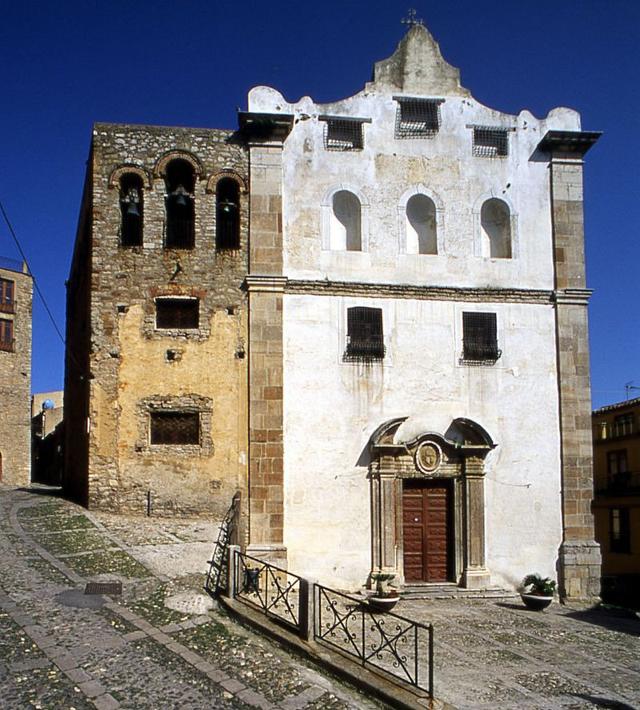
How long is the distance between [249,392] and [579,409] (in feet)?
24.8

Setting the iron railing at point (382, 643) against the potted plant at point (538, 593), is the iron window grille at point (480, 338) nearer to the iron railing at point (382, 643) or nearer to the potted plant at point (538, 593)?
the potted plant at point (538, 593)

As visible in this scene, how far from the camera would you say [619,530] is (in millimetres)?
31641

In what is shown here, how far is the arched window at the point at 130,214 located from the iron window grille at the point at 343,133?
445 cm

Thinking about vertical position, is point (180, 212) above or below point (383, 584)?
above

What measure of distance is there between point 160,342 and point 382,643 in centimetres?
851

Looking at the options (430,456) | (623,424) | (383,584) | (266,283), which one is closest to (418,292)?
(266,283)

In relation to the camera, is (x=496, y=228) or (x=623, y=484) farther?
(x=623, y=484)

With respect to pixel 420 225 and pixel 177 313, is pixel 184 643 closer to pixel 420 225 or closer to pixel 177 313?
pixel 177 313

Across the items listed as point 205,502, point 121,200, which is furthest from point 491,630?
point 121,200

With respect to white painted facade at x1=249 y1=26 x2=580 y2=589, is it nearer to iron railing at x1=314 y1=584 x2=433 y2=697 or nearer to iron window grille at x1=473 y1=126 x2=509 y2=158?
iron window grille at x1=473 y1=126 x2=509 y2=158

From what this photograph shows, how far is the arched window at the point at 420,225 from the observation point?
17625 mm

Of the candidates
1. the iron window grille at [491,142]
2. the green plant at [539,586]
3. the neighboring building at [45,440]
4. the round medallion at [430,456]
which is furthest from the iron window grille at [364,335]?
the neighboring building at [45,440]

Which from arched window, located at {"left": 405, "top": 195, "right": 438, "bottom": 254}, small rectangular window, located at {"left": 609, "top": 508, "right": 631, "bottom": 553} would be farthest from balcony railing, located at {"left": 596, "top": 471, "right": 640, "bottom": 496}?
arched window, located at {"left": 405, "top": 195, "right": 438, "bottom": 254}

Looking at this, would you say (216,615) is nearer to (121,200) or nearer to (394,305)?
(394,305)
